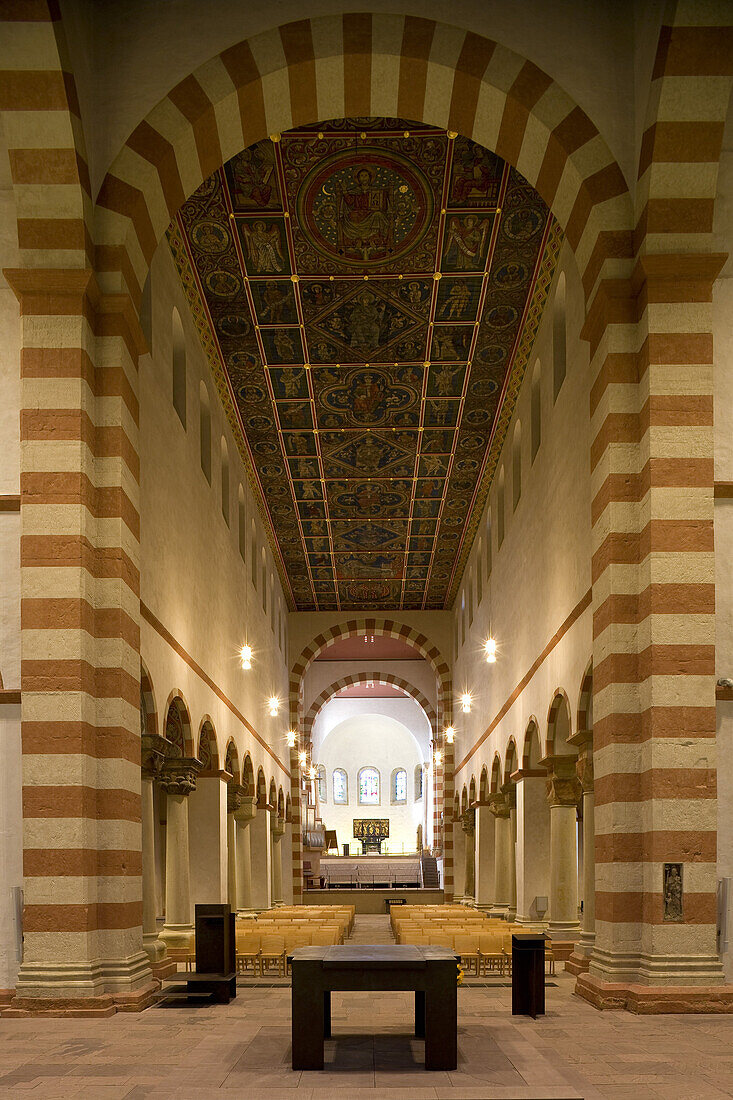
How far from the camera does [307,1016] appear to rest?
26.0 ft

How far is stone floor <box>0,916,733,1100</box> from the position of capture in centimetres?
723

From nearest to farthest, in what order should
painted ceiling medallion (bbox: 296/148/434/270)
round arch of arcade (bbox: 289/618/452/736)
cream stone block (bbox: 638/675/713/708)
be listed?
cream stone block (bbox: 638/675/713/708) → painted ceiling medallion (bbox: 296/148/434/270) → round arch of arcade (bbox: 289/618/452/736)

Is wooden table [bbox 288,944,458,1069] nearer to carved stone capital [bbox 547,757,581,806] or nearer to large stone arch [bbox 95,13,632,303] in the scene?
large stone arch [bbox 95,13,632,303]

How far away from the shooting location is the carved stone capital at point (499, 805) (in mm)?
24033

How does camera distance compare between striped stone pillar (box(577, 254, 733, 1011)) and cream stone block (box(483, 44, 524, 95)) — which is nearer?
striped stone pillar (box(577, 254, 733, 1011))

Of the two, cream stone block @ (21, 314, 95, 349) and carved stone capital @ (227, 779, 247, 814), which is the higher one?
cream stone block @ (21, 314, 95, 349)

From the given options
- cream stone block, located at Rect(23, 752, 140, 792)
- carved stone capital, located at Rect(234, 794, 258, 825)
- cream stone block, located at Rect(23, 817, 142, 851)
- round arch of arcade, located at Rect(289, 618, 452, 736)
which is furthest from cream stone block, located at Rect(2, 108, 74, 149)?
round arch of arcade, located at Rect(289, 618, 452, 736)

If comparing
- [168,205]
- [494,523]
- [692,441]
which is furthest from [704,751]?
[494,523]

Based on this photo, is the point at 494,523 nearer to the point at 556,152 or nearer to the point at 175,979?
the point at 556,152

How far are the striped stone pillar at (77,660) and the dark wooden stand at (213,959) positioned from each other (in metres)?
0.57

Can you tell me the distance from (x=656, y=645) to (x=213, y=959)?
18.5 ft

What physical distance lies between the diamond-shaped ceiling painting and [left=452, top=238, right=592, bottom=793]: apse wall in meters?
0.85

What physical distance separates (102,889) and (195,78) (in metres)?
8.21

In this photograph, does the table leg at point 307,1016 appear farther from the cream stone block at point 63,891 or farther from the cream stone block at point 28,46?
the cream stone block at point 28,46
